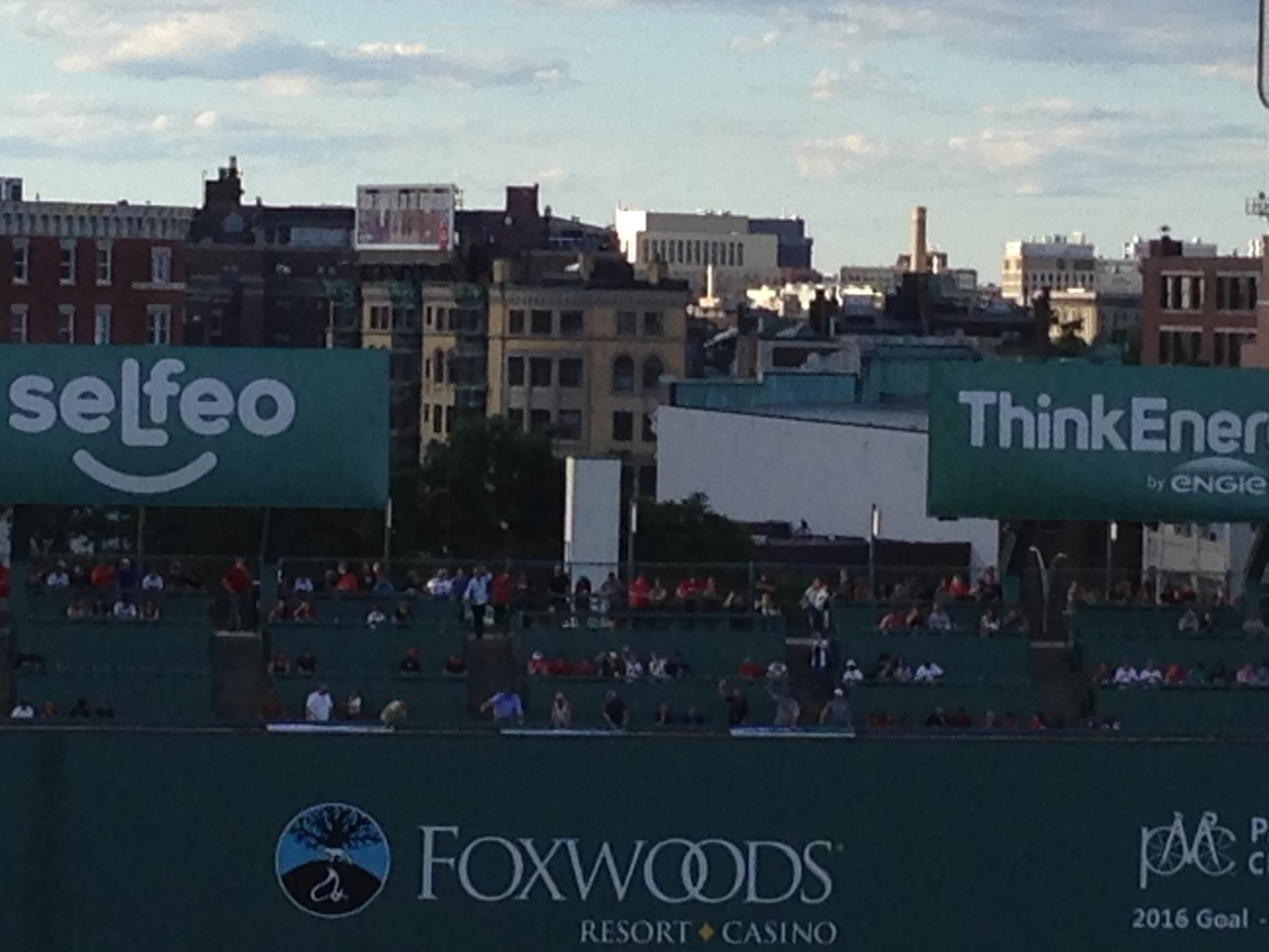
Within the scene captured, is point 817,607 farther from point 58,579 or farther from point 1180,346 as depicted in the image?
point 1180,346

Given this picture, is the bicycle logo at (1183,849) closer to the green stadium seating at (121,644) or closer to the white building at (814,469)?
the green stadium seating at (121,644)

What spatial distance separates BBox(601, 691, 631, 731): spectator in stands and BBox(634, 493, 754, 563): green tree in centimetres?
2366

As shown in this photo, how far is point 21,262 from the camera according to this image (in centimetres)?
7912

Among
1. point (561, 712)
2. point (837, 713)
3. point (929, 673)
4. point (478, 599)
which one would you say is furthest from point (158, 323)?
point (561, 712)

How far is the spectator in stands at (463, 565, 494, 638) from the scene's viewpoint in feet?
81.3

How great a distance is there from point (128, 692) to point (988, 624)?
7064 millimetres

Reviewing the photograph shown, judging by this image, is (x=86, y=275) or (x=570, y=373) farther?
(x=570, y=373)

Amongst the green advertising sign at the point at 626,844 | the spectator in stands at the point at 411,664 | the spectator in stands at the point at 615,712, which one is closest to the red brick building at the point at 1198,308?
the spectator in stands at the point at 411,664

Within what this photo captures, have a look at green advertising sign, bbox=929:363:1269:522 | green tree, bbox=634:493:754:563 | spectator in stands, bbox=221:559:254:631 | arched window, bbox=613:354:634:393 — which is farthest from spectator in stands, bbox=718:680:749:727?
arched window, bbox=613:354:634:393

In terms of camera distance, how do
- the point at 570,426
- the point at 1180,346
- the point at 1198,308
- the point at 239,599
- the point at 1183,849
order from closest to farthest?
the point at 1183,849
the point at 239,599
the point at 570,426
the point at 1180,346
the point at 1198,308

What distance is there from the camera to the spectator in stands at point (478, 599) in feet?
81.3

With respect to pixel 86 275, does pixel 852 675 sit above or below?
below

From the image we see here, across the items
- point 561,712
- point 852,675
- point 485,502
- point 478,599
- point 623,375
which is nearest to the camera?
point 561,712

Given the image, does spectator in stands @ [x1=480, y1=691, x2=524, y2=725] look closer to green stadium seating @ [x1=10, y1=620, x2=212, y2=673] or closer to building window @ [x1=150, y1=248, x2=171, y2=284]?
green stadium seating @ [x1=10, y1=620, x2=212, y2=673]
